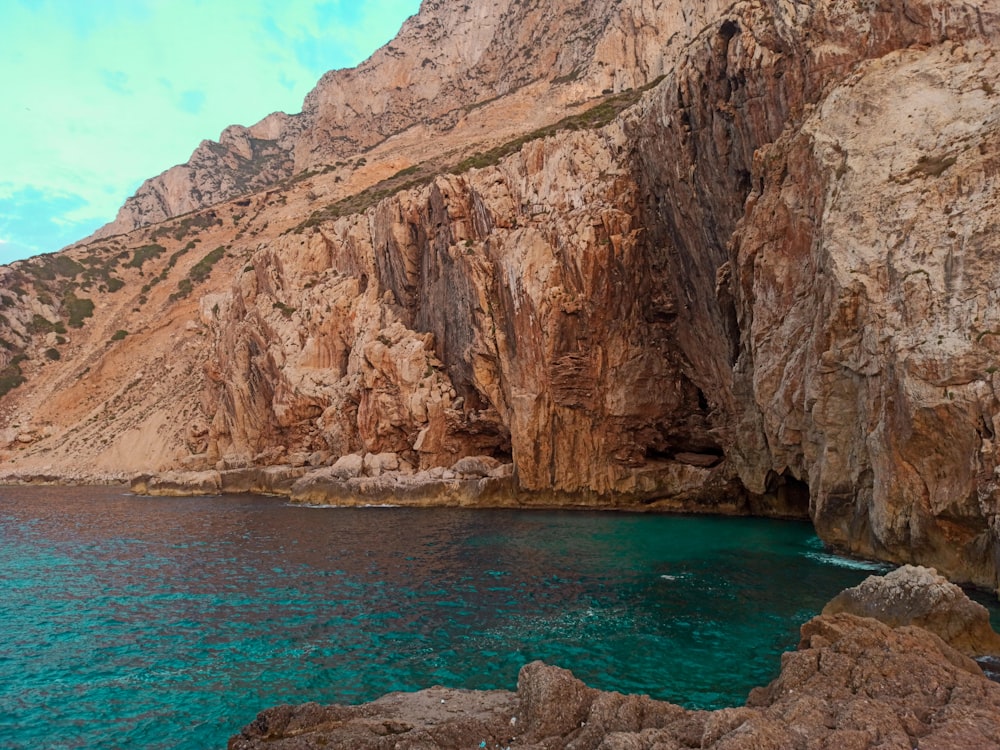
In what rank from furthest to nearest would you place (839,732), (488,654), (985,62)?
(985,62) < (488,654) < (839,732)

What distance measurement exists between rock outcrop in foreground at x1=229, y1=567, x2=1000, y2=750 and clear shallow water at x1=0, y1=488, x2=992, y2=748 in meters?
2.50

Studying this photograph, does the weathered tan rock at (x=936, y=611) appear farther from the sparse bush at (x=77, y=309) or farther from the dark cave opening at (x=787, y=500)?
the sparse bush at (x=77, y=309)

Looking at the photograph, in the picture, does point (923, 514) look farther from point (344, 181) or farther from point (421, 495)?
point (344, 181)

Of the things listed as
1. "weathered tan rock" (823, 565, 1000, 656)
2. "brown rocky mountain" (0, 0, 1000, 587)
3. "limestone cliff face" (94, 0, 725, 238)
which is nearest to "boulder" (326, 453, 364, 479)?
"brown rocky mountain" (0, 0, 1000, 587)

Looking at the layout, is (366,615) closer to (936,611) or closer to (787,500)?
(936,611)

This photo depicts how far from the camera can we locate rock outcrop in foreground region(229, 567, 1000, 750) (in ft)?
21.9

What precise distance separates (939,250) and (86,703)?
22.9 metres

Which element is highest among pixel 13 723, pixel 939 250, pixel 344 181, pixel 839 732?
pixel 344 181

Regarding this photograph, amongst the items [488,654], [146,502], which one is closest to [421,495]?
[146,502]

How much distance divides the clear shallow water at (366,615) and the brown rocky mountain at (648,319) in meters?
4.79

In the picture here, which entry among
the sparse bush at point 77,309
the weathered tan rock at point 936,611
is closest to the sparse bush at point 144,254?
the sparse bush at point 77,309

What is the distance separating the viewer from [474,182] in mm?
46312

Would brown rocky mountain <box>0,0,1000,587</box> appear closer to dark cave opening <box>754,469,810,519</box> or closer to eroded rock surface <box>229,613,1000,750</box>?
dark cave opening <box>754,469,810,519</box>

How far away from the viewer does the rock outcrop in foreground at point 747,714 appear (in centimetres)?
668
